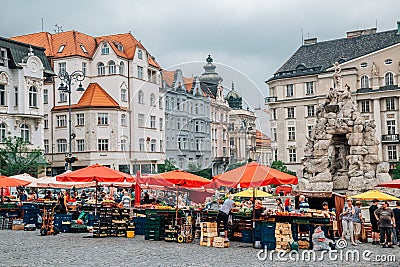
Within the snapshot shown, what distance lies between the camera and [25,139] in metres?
48.4

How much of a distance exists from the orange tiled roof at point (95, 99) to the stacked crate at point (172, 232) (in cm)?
3955

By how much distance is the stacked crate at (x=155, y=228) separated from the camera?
19.2 meters

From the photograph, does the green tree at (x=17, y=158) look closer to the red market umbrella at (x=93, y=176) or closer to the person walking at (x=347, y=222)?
the red market umbrella at (x=93, y=176)

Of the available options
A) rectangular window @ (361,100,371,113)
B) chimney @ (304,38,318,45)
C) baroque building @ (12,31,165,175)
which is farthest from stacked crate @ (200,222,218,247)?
chimney @ (304,38,318,45)

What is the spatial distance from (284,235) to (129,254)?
14.4ft

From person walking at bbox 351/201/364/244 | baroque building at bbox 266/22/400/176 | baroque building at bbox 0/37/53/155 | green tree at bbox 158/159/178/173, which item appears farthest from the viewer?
baroque building at bbox 266/22/400/176

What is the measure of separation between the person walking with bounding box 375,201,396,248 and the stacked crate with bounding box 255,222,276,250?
3.38m

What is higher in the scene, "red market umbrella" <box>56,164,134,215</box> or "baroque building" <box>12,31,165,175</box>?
"baroque building" <box>12,31,165,175</box>

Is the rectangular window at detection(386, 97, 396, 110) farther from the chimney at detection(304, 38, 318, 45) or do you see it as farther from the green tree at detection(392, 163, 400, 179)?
the chimney at detection(304, 38, 318, 45)

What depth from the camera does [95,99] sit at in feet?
190

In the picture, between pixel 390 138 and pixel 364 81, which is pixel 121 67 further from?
pixel 390 138

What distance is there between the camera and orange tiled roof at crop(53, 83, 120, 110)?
5754 centimetres

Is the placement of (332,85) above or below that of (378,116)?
→ above

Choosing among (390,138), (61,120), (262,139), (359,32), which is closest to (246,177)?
(262,139)
